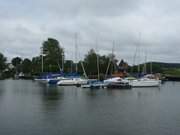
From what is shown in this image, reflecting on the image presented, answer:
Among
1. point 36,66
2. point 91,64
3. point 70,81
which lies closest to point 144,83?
point 70,81

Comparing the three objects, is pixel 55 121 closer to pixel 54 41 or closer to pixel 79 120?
pixel 79 120

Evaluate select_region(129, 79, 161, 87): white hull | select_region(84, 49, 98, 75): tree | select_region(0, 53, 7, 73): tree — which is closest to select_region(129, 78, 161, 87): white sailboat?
select_region(129, 79, 161, 87): white hull

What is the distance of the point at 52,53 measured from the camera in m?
156

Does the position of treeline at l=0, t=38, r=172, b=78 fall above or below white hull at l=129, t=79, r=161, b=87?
above

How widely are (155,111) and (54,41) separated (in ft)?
395

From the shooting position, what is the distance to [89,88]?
8681 centimetres

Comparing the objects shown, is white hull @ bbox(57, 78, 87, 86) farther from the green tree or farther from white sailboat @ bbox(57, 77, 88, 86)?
the green tree

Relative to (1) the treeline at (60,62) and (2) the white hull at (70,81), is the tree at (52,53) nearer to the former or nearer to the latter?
(1) the treeline at (60,62)

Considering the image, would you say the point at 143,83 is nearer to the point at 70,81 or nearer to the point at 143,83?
the point at 143,83

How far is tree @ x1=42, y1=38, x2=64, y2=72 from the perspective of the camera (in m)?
155

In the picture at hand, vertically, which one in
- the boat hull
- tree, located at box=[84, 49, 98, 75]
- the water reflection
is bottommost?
the water reflection

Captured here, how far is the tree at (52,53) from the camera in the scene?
154875 millimetres

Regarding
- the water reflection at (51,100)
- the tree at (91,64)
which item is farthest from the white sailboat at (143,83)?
→ the tree at (91,64)

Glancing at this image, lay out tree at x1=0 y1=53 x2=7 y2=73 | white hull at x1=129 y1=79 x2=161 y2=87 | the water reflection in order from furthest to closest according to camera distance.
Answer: tree at x1=0 y1=53 x2=7 y2=73 < white hull at x1=129 y1=79 x2=161 y2=87 < the water reflection
